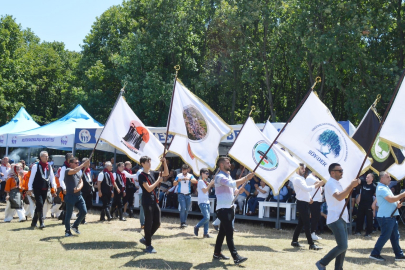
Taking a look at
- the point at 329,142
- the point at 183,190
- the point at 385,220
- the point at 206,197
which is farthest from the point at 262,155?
the point at 385,220

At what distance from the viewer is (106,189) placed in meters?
15.1

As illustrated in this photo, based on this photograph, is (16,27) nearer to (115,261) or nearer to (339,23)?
(339,23)

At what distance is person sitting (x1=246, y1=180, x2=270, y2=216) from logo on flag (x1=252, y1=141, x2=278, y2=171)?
12.3 feet

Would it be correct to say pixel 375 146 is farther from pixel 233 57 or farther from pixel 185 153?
pixel 233 57

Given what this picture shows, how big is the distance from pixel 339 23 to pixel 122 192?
46.4ft

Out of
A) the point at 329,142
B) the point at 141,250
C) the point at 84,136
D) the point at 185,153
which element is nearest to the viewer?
the point at 329,142

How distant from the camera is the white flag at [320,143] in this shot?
28.8 ft

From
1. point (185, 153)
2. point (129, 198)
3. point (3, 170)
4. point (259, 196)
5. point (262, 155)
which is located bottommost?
point (129, 198)

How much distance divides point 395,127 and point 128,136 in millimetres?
5943

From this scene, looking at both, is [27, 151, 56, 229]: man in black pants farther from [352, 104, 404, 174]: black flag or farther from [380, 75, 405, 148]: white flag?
[380, 75, 405, 148]: white flag

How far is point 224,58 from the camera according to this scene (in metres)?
30.6

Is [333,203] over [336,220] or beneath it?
over

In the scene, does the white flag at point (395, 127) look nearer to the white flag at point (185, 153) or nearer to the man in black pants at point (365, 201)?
the white flag at point (185, 153)

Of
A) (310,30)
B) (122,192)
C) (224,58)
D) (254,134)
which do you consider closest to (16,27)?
(224,58)
